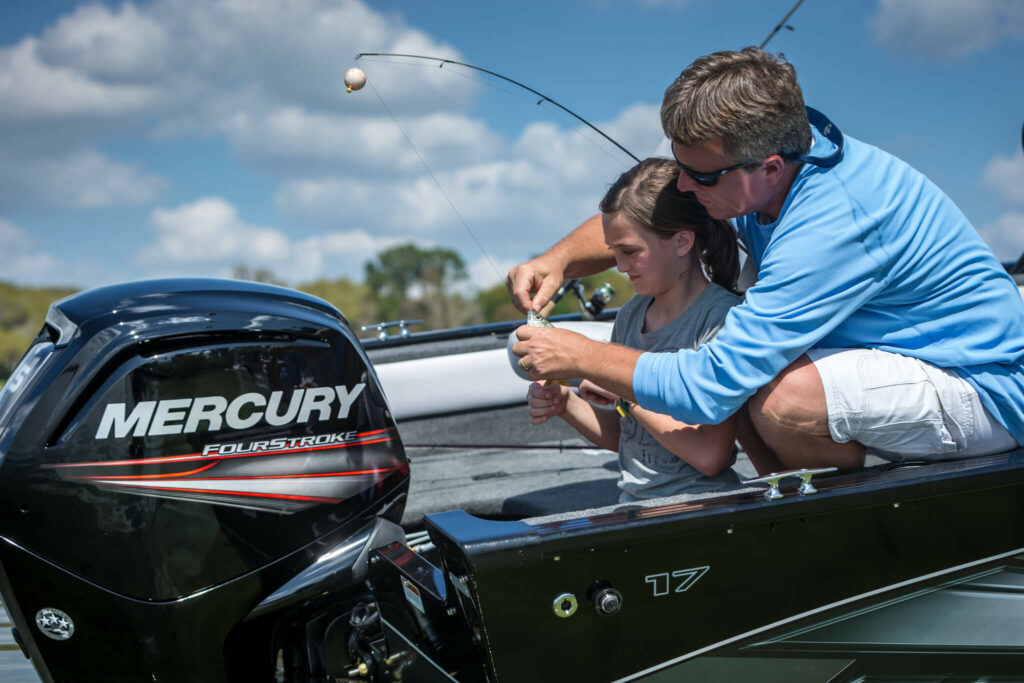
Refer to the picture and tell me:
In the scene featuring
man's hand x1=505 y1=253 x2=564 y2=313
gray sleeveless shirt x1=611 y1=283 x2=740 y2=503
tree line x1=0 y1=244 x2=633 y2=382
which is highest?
tree line x1=0 y1=244 x2=633 y2=382

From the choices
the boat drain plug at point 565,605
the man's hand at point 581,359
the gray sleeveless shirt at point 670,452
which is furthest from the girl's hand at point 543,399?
the boat drain plug at point 565,605

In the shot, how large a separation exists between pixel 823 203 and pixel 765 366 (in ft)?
1.17

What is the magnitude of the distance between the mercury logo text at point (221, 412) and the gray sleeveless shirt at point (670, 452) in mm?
686

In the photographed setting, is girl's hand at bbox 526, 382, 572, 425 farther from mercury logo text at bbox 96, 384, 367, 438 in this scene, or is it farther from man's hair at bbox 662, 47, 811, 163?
man's hair at bbox 662, 47, 811, 163

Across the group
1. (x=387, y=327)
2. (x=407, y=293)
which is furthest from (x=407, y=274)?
(x=387, y=327)

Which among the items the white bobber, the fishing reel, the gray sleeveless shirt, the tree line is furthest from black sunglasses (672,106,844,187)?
the tree line

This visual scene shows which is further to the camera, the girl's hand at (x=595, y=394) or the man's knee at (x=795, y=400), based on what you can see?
the girl's hand at (x=595, y=394)

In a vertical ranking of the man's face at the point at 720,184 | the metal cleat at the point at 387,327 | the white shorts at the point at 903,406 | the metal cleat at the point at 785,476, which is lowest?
the metal cleat at the point at 785,476

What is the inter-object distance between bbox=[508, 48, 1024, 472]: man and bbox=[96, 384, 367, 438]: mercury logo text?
0.44 m

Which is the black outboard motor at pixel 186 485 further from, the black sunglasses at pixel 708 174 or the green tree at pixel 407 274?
the green tree at pixel 407 274

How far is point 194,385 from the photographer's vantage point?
1665 millimetres

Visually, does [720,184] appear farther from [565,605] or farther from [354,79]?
[354,79]

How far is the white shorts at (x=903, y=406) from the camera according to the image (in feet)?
5.59

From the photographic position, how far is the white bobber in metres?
2.36
